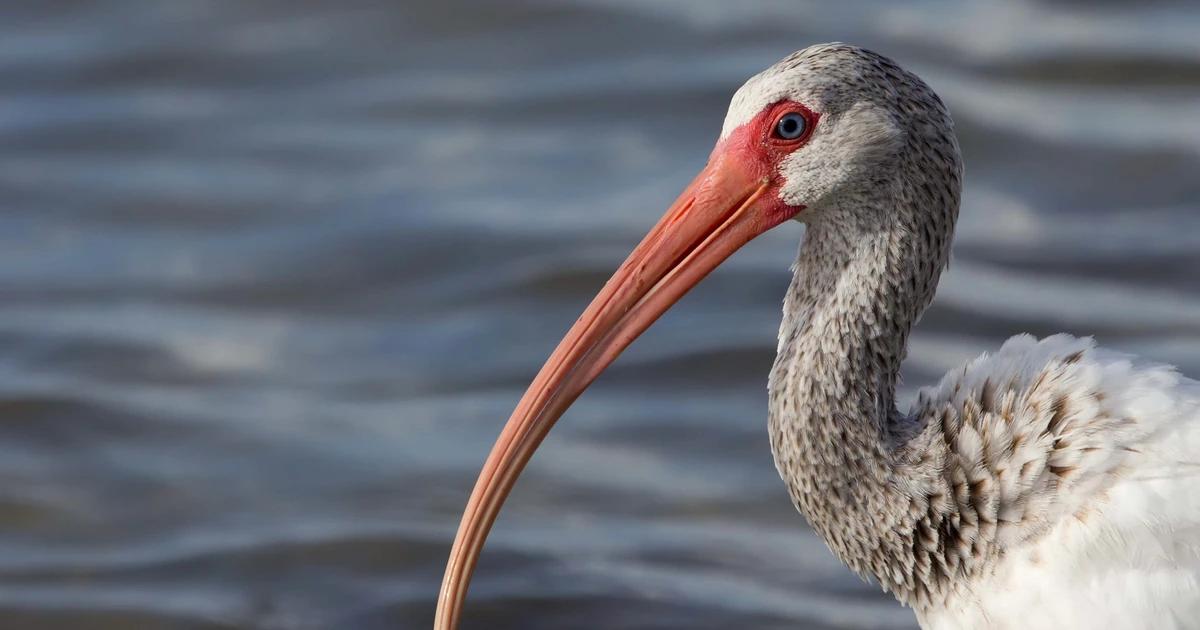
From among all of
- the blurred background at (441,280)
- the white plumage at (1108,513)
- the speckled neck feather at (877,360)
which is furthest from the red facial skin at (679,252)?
the blurred background at (441,280)

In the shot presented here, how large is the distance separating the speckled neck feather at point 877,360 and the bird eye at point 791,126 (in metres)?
0.21

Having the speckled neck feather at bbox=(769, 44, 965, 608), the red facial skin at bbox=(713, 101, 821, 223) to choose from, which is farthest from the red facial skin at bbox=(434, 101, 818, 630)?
the speckled neck feather at bbox=(769, 44, 965, 608)

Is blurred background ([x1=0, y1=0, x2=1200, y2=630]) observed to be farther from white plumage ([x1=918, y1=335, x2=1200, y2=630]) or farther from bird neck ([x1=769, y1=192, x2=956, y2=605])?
white plumage ([x1=918, y1=335, x2=1200, y2=630])

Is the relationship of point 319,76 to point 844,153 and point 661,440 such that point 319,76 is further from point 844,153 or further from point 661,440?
point 844,153

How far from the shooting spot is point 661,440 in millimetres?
8391

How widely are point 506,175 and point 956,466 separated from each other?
5911 millimetres

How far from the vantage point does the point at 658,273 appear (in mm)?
5051

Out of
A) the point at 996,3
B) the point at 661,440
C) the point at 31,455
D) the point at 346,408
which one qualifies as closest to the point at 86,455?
the point at 31,455

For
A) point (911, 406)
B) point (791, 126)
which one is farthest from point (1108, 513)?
point (791, 126)

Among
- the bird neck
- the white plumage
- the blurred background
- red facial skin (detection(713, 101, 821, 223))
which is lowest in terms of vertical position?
the white plumage

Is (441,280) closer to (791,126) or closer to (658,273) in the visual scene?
(658,273)

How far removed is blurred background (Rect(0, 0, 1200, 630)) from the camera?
300 inches

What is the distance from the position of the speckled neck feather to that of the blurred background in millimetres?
2132

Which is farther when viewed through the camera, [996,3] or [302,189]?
[996,3]
